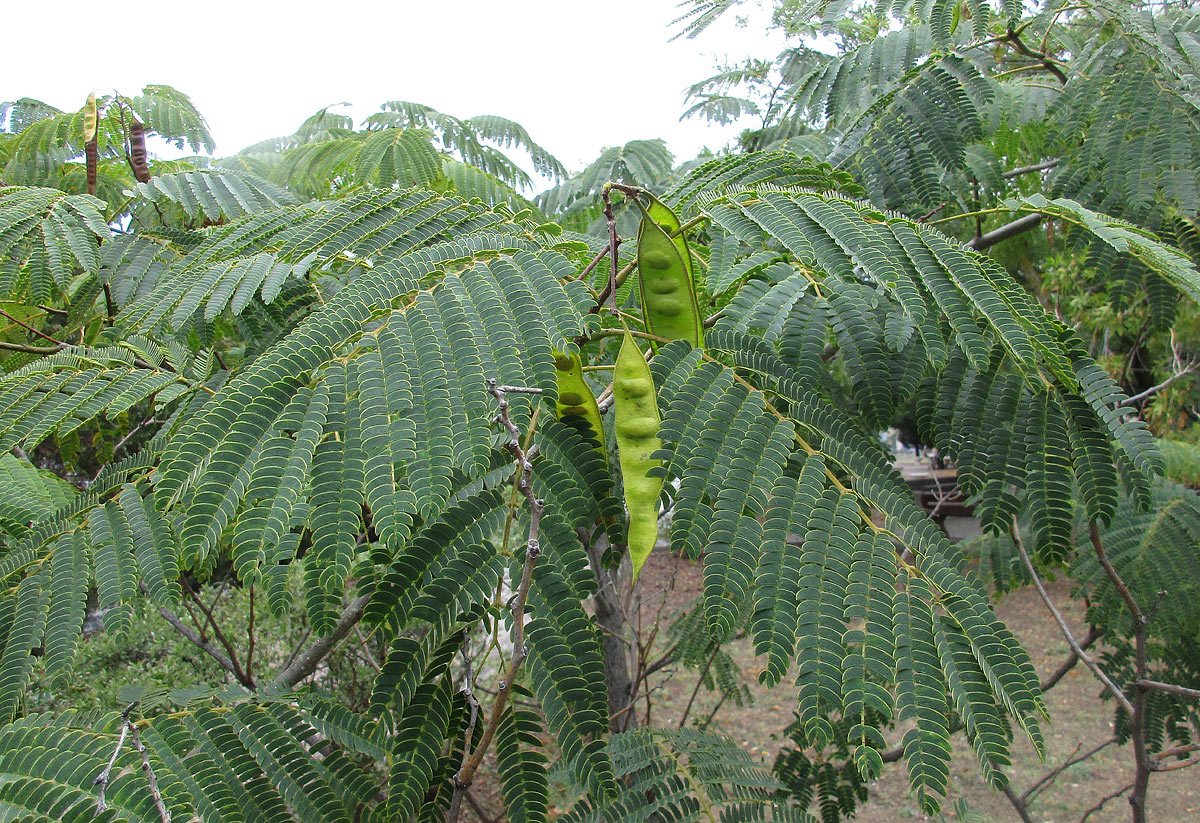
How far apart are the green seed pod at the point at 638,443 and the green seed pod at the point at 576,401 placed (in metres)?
0.10

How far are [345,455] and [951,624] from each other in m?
0.88

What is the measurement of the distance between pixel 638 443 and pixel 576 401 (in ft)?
0.59

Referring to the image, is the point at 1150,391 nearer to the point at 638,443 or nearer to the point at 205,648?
the point at 638,443

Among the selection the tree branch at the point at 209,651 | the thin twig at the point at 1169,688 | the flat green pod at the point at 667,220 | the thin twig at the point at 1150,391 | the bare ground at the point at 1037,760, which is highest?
the flat green pod at the point at 667,220

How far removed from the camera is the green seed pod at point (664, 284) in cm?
133

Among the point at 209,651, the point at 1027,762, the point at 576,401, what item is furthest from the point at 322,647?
the point at 1027,762

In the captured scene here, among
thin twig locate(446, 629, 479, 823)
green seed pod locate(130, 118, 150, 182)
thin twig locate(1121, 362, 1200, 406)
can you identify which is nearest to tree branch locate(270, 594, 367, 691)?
thin twig locate(446, 629, 479, 823)

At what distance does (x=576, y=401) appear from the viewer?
132cm

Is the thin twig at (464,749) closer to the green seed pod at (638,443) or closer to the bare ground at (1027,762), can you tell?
the green seed pod at (638,443)

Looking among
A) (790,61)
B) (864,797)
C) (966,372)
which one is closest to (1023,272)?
(790,61)

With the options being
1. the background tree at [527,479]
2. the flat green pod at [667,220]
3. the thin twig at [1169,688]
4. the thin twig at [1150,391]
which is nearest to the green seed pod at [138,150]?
the background tree at [527,479]

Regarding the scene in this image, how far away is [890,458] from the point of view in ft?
4.45

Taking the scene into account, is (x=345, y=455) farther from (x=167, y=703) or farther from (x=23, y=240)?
(x=23, y=240)

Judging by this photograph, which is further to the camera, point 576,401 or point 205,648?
point 205,648
